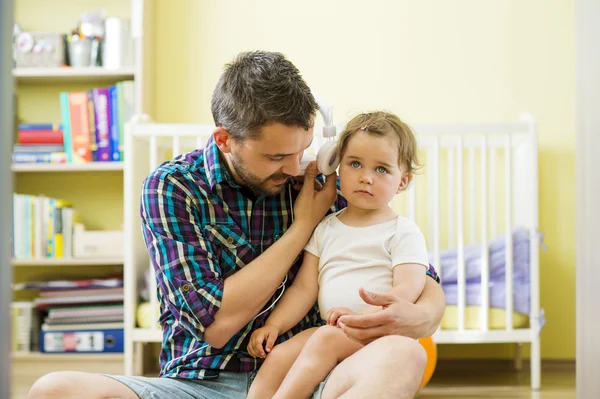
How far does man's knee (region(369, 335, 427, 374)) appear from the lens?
3.47ft

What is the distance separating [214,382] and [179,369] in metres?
0.07

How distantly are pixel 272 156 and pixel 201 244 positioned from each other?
0.20 m

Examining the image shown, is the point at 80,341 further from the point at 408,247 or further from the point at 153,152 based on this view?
the point at 408,247

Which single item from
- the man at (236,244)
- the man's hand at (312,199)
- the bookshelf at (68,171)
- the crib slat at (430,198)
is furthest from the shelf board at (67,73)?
the man's hand at (312,199)

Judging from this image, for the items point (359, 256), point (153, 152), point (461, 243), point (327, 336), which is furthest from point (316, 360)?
point (153, 152)

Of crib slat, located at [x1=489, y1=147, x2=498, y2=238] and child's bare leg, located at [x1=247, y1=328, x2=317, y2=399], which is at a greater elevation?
crib slat, located at [x1=489, y1=147, x2=498, y2=238]

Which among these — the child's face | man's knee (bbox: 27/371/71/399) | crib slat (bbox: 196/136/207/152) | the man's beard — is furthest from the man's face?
crib slat (bbox: 196/136/207/152)

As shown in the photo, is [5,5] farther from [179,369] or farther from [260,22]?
[260,22]

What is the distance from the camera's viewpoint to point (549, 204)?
126 inches

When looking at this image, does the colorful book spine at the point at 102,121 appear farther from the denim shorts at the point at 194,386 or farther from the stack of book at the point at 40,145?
the denim shorts at the point at 194,386

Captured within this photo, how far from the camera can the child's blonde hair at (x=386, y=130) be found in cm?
137

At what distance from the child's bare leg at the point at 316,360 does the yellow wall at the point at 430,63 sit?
216cm

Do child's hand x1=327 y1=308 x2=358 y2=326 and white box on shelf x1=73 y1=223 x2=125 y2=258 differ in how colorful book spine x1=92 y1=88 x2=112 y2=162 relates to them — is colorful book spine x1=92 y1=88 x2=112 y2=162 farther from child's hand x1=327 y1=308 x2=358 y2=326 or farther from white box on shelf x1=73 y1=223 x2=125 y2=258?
child's hand x1=327 y1=308 x2=358 y2=326

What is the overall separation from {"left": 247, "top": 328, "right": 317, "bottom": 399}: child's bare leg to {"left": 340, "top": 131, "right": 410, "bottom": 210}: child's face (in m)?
0.31
